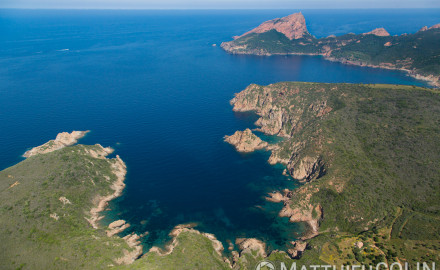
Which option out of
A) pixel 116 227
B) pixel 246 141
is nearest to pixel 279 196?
pixel 246 141

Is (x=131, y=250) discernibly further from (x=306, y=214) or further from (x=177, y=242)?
(x=306, y=214)

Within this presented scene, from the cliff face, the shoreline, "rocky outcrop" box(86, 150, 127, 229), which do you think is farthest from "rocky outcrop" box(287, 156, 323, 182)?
"rocky outcrop" box(86, 150, 127, 229)

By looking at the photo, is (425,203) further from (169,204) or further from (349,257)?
(169,204)

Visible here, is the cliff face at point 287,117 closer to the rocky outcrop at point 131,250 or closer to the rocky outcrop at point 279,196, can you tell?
the rocky outcrop at point 279,196

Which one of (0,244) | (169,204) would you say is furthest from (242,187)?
(0,244)

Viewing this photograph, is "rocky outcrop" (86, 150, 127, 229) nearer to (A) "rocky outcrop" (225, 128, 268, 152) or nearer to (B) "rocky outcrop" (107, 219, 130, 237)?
(B) "rocky outcrop" (107, 219, 130, 237)

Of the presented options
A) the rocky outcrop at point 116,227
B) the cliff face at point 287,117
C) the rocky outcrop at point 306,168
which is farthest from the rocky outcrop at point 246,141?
the rocky outcrop at point 116,227
